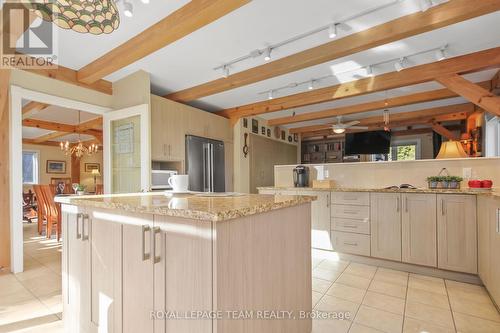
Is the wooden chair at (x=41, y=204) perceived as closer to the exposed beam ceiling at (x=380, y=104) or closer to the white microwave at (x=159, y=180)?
the white microwave at (x=159, y=180)

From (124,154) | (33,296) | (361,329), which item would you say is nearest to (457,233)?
(361,329)

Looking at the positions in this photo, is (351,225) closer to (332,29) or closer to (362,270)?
(362,270)

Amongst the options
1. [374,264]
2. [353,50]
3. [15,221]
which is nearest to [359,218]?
[374,264]

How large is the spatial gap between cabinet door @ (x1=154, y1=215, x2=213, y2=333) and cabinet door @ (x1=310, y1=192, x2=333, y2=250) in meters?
2.65

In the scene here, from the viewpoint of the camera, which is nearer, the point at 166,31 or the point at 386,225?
the point at 166,31

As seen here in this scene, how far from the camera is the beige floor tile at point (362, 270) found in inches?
108

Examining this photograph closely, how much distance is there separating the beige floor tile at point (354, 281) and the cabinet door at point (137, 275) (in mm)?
2068

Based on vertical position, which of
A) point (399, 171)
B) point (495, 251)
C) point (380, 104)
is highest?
point (380, 104)

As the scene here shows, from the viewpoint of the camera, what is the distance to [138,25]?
2.37 m

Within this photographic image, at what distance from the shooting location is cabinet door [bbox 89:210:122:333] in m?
1.26

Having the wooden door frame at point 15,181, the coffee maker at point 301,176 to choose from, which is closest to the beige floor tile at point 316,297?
the coffee maker at point 301,176

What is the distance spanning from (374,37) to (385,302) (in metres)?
2.44

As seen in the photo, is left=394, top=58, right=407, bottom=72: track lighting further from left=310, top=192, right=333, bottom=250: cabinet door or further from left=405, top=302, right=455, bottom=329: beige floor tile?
left=405, top=302, right=455, bottom=329: beige floor tile

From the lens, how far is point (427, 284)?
2469mm
